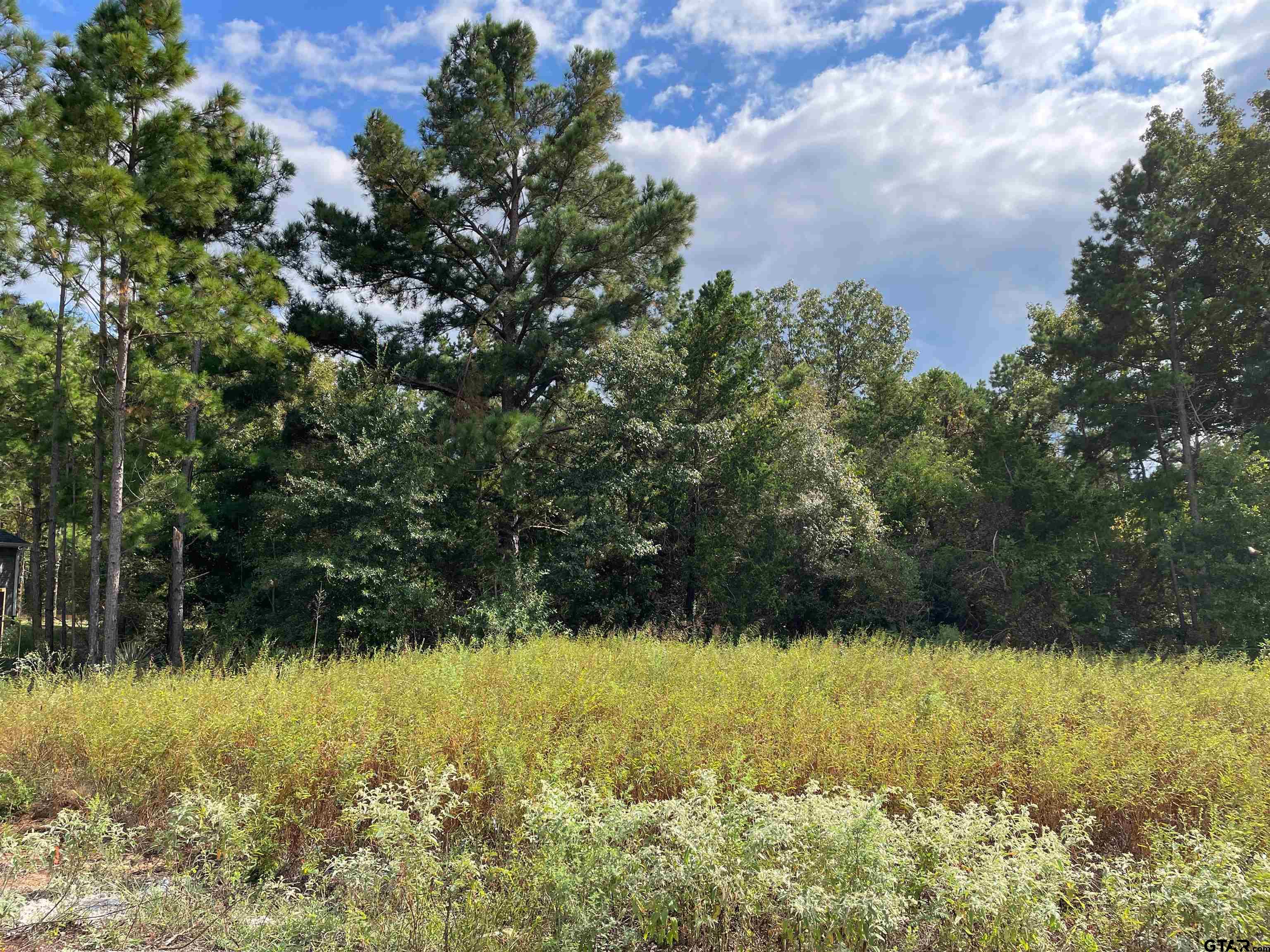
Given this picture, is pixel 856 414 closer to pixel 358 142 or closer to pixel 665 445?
pixel 665 445

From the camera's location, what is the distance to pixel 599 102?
49.4 feet

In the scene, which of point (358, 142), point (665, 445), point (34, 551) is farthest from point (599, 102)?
point (34, 551)

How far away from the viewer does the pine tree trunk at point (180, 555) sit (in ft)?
42.0

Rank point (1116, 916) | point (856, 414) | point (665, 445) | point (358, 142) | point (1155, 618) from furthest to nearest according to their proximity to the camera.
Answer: point (856, 414) → point (1155, 618) → point (665, 445) → point (358, 142) → point (1116, 916)

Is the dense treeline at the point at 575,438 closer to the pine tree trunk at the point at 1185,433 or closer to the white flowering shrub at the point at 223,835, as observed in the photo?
the pine tree trunk at the point at 1185,433

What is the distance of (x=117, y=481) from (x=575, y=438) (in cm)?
814

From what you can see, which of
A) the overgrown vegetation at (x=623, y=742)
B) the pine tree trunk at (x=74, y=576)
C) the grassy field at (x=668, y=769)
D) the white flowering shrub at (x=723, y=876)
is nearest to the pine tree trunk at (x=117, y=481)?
the grassy field at (x=668, y=769)

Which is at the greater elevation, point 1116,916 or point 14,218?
point 14,218

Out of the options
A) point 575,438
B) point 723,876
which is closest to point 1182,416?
point 575,438

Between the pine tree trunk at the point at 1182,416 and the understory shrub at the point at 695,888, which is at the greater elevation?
the pine tree trunk at the point at 1182,416

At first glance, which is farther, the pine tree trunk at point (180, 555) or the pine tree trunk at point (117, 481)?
the pine tree trunk at point (180, 555)

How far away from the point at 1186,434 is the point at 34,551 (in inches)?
1175

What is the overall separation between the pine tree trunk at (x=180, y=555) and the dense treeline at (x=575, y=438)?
0.08m

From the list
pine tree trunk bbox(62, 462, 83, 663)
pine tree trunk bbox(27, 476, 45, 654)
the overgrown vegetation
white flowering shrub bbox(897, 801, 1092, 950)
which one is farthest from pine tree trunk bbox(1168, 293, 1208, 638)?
pine tree trunk bbox(27, 476, 45, 654)
